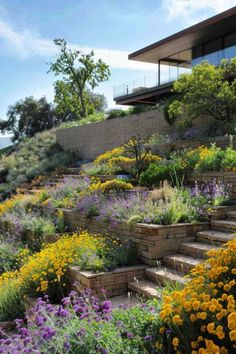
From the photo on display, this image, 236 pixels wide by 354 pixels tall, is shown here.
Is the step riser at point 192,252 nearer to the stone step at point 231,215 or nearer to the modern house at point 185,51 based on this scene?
the stone step at point 231,215

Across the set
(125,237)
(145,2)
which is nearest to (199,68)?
(145,2)

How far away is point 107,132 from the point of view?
19.0 meters

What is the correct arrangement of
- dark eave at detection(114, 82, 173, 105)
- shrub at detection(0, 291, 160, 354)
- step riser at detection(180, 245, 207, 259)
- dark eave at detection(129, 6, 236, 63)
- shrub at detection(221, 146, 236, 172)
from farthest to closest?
dark eave at detection(114, 82, 173, 105) < dark eave at detection(129, 6, 236, 63) < shrub at detection(221, 146, 236, 172) < step riser at detection(180, 245, 207, 259) < shrub at detection(0, 291, 160, 354)

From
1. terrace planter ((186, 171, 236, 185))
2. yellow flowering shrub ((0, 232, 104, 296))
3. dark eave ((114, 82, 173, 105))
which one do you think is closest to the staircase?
yellow flowering shrub ((0, 232, 104, 296))

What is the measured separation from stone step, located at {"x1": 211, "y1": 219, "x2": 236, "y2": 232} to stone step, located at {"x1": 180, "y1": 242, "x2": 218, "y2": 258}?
0.41 m

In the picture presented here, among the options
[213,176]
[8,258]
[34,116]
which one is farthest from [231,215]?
[34,116]

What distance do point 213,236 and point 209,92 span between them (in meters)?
6.40

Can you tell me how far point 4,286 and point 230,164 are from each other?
4347mm

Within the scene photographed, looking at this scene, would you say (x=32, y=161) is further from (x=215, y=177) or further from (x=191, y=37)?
(x=215, y=177)

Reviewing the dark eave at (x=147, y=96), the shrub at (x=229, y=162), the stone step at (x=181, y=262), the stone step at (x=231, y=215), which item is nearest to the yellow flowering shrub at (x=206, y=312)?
the stone step at (x=181, y=262)

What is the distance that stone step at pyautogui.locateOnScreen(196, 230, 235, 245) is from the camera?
5.58m

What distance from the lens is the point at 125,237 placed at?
6.36 metres

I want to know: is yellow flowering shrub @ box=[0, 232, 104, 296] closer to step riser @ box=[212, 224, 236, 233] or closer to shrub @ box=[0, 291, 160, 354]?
step riser @ box=[212, 224, 236, 233]

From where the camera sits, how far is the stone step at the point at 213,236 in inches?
220
